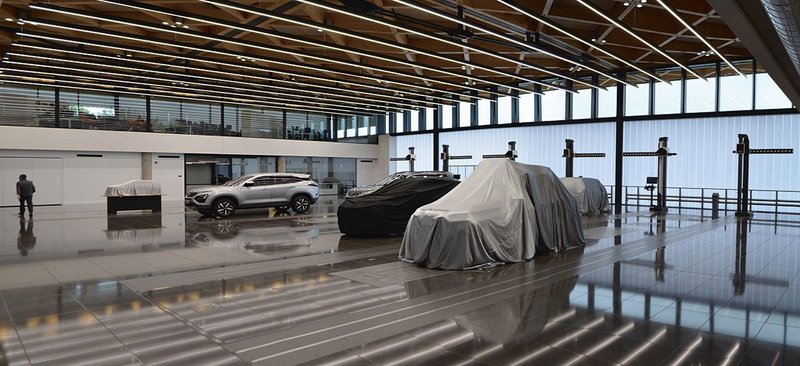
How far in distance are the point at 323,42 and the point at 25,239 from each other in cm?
769

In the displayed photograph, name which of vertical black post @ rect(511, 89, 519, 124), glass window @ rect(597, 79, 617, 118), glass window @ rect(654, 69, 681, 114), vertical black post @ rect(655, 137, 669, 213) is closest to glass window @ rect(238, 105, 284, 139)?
vertical black post @ rect(511, 89, 519, 124)

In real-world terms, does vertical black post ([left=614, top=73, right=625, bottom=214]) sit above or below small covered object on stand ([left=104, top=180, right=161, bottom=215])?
above

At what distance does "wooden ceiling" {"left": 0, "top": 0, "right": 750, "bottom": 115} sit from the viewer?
11016 millimetres

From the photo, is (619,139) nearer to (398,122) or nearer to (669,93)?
(669,93)

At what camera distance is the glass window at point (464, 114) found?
2617 centimetres

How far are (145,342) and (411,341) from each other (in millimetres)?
2137

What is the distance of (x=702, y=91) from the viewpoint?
759 inches

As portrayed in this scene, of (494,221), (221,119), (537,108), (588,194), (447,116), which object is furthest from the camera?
(447,116)

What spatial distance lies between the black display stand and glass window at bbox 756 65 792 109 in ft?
69.3

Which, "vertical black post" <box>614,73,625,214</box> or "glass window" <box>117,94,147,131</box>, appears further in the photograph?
"glass window" <box>117,94,147,131</box>

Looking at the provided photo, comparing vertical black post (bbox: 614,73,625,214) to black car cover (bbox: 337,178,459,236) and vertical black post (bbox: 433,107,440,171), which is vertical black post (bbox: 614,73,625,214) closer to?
vertical black post (bbox: 433,107,440,171)

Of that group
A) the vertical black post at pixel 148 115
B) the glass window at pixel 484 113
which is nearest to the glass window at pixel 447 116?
the glass window at pixel 484 113

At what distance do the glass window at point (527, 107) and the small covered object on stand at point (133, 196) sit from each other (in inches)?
614

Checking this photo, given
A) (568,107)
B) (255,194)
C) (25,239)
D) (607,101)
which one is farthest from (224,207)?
(607,101)
